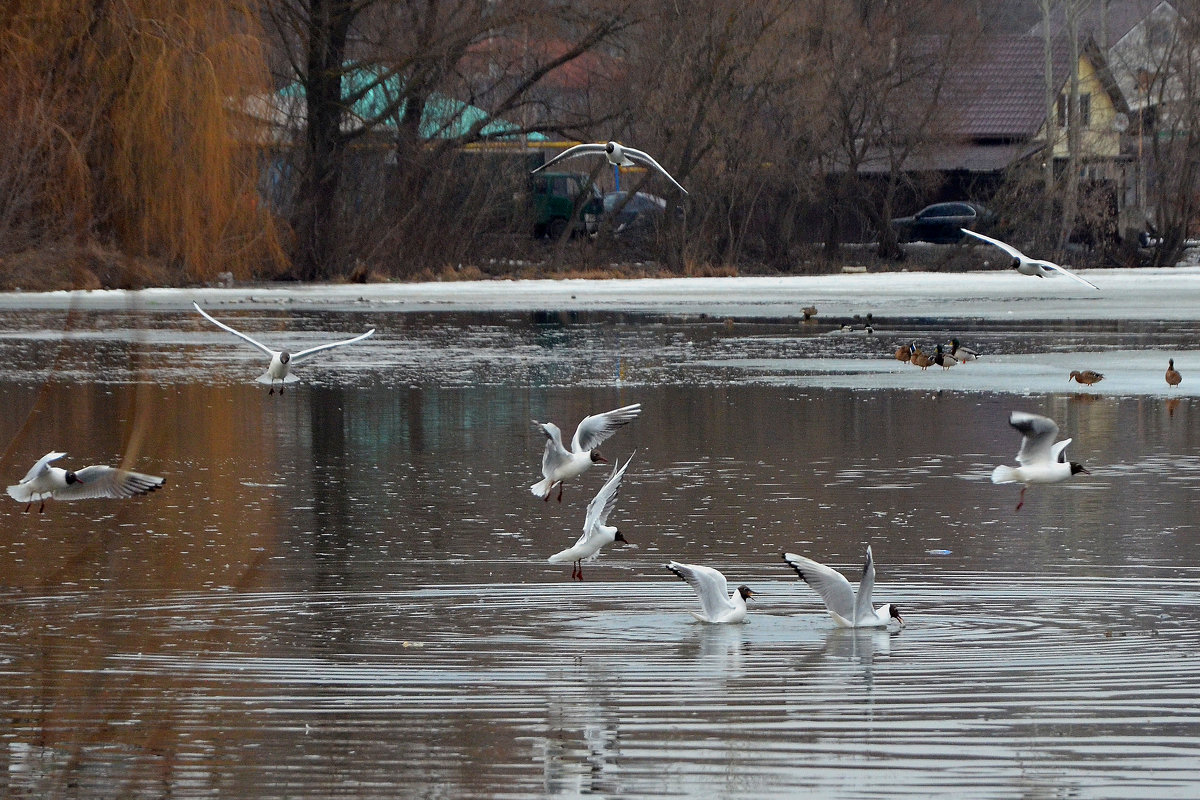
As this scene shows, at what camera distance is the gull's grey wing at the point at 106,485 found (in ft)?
31.3

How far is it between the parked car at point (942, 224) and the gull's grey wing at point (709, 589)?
39582mm

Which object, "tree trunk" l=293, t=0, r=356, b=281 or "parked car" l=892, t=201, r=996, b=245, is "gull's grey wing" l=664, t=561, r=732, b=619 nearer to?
"tree trunk" l=293, t=0, r=356, b=281

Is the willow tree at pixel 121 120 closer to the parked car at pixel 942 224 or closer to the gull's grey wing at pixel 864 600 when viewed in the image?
the parked car at pixel 942 224

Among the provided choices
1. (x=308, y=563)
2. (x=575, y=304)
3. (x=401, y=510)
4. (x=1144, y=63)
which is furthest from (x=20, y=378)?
(x=1144, y=63)

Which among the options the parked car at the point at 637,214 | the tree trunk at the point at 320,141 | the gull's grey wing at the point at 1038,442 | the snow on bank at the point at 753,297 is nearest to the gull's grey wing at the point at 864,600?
the gull's grey wing at the point at 1038,442

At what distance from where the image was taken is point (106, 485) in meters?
9.63

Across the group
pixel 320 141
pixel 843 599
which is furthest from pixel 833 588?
pixel 320 141

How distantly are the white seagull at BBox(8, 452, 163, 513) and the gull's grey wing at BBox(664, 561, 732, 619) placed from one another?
8.90ft

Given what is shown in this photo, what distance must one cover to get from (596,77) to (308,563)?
107 feet

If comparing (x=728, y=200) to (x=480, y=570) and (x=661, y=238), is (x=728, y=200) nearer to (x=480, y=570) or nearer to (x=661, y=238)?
(x=661, y=238)

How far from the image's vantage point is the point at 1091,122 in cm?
5788

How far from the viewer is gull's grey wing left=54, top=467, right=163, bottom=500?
31.3ft

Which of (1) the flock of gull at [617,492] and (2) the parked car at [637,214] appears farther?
(2) the parked car at [637,214]

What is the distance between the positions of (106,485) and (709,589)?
3.08 m
